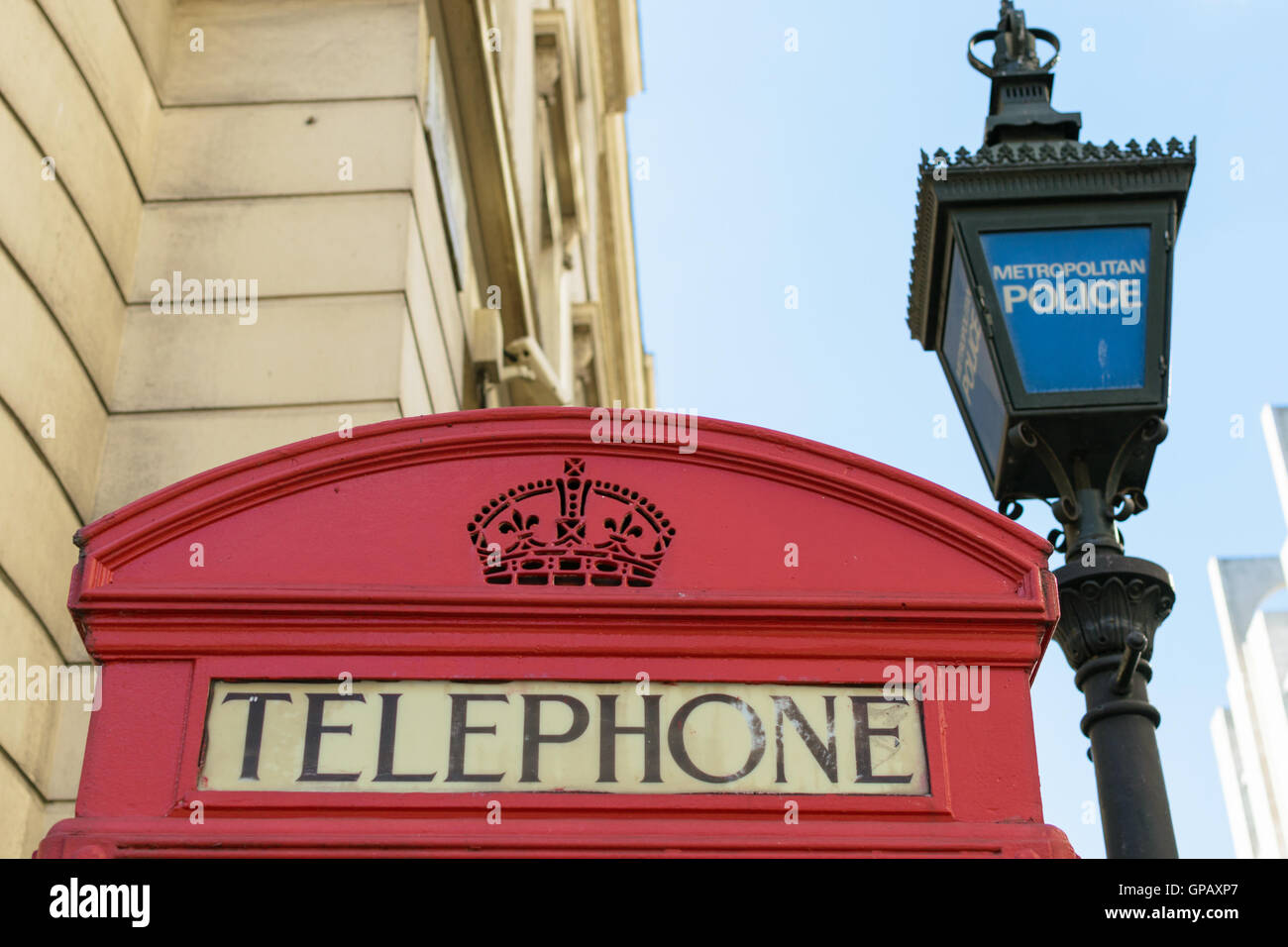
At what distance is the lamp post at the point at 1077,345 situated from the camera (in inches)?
156

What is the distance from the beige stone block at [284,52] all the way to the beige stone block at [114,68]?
19 cm

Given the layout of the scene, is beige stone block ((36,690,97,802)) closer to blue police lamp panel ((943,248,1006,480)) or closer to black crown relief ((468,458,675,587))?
black crown relief ((468,458,675,587))

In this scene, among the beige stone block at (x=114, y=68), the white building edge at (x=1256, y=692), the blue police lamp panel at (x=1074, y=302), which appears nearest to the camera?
the blue police lamp panel at (x=1074, y=302)

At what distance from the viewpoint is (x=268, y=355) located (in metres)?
6.67

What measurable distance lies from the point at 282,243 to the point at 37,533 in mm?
1918

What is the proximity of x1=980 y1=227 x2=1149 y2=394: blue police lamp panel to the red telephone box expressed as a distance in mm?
1371

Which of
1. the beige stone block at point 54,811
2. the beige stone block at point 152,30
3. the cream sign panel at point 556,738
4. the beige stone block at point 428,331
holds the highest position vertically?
the beige stone block at point 152,30

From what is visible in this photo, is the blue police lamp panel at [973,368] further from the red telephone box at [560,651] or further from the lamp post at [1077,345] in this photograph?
the red telephone box at [560,651]

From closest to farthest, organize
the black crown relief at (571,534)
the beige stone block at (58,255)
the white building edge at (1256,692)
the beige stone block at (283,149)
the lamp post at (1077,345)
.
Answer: the black crown relief at (571,534), the lamp post at (1077,345), the beige stone block at (58,255), the beige stone block at (283,149), the white building edge at (1256,692)

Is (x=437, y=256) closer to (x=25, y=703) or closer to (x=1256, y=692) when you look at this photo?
(x=25, y=703)

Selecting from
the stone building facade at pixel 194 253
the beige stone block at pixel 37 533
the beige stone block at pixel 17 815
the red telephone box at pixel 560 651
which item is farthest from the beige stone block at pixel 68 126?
the red telephone box at pixel 560 651

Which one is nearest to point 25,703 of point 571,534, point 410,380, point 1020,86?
point 410,380

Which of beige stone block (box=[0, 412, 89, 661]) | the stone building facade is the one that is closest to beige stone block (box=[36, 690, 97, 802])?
the stone building facade

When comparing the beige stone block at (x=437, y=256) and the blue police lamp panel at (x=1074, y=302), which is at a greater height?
the beige stone block at (x=437, y=256)
